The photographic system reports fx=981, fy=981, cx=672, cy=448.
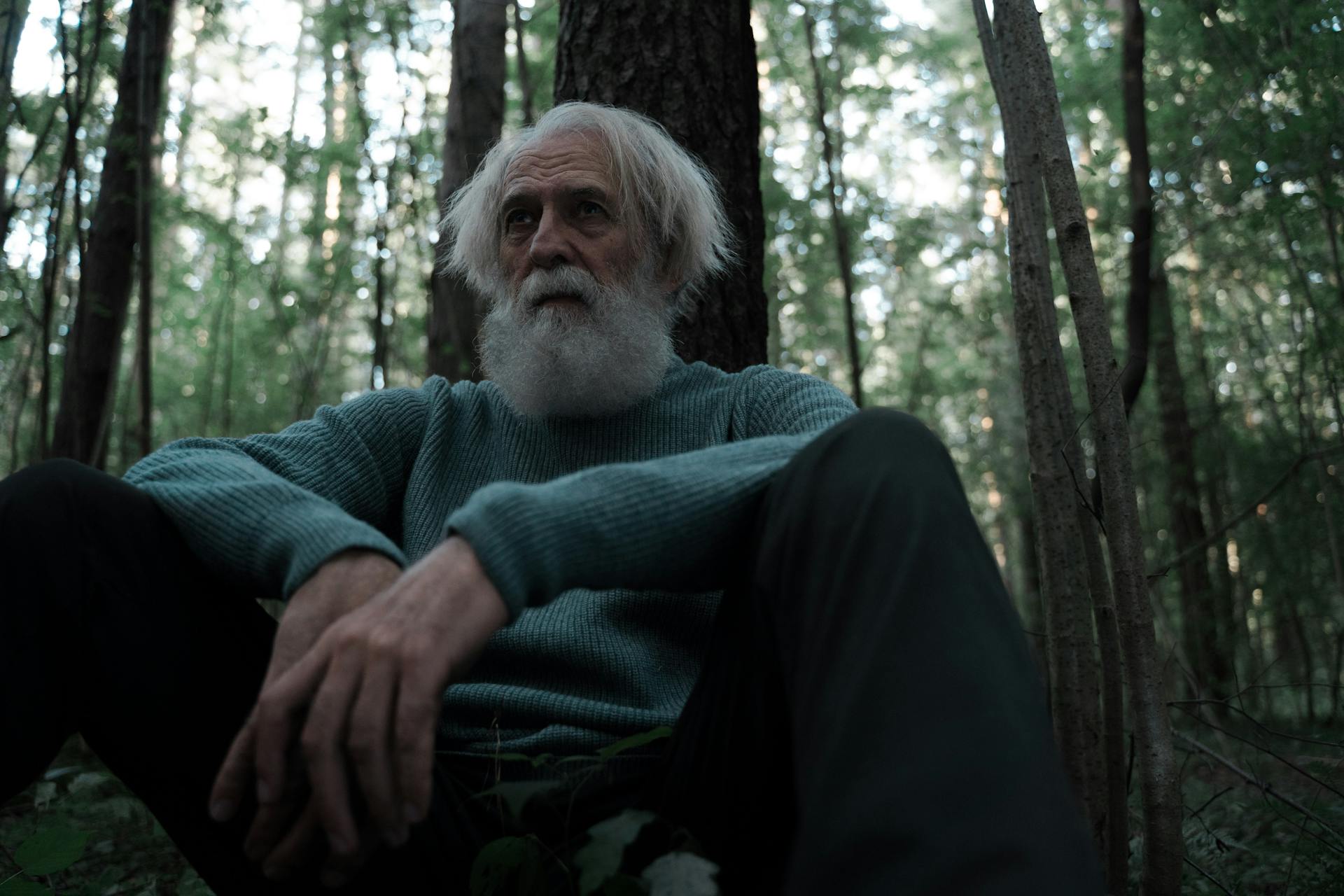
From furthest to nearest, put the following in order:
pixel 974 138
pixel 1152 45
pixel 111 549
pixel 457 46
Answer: pixel 974 138 → pixel 1152 45 → pixel 457 46 → pixel 111 549

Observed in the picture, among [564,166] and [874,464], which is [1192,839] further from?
[564,166]

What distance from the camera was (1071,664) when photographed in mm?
2359

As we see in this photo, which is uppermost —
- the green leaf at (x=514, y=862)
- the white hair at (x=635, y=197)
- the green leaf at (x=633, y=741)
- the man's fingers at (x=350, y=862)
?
the white hair at (x=635, y=197)

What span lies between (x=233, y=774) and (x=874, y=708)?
0.68m

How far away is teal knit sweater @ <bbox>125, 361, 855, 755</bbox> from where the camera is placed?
1174 mm

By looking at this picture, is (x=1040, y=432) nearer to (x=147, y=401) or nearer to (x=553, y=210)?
(x=553, y=210)

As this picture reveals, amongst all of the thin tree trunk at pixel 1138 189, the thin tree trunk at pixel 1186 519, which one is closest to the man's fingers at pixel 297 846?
the thin tree trunk at pixel 1138 189

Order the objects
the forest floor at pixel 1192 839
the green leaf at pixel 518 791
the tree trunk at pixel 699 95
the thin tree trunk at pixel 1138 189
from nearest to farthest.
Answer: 1. the green leaf at pixel 518 791
2. the forest floor at pixel 1192 839
3. the tree trunk at pixel 699 95
4. the thin tree trunk at pixel 1138 189

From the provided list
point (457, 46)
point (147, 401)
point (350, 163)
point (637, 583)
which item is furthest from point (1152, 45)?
point (637, 583)

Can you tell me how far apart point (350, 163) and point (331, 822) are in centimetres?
764

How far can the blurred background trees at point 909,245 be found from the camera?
3355mm

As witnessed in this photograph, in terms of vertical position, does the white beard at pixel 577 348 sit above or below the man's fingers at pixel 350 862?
above

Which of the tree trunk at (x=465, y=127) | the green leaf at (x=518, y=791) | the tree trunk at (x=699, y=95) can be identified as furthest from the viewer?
the tree trunk at (x=465, y=127)

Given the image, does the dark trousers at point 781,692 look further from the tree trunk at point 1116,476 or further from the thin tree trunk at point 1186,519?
the thin tree trunk at point 1186,519
